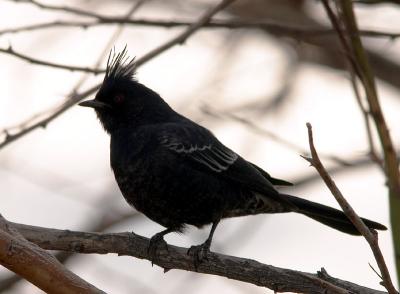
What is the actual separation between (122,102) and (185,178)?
3.50 feet

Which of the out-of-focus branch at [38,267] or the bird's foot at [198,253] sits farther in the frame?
the bird's foot at [198,253]

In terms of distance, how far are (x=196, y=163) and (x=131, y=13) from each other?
1235 millimetres

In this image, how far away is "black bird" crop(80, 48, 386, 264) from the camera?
571 centimetres

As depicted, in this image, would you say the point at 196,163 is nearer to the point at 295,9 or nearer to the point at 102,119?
the point at 102,119

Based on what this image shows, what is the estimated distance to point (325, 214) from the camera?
5.96 meters

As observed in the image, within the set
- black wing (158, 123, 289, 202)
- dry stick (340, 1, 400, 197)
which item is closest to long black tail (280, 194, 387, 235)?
black wing (158, 123, 289, 202)

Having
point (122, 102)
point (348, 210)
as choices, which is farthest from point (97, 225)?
point (348, 210)

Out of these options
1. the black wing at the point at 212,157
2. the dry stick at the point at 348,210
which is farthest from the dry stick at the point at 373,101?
the black wing at the point at 212,157

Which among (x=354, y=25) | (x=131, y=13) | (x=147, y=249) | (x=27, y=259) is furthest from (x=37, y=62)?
(x=354, y=25)

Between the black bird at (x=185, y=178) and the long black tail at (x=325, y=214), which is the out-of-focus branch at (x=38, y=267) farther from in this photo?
the long black tail at (x=325, y=214)

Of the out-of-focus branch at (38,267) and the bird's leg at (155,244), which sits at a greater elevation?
the bird's leg at (155,244)

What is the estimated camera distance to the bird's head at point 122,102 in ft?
21.2

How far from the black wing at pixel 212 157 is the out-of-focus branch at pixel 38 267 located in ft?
8.16

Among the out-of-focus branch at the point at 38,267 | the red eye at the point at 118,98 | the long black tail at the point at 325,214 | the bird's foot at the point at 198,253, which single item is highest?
the red eye at the point at 118,98
